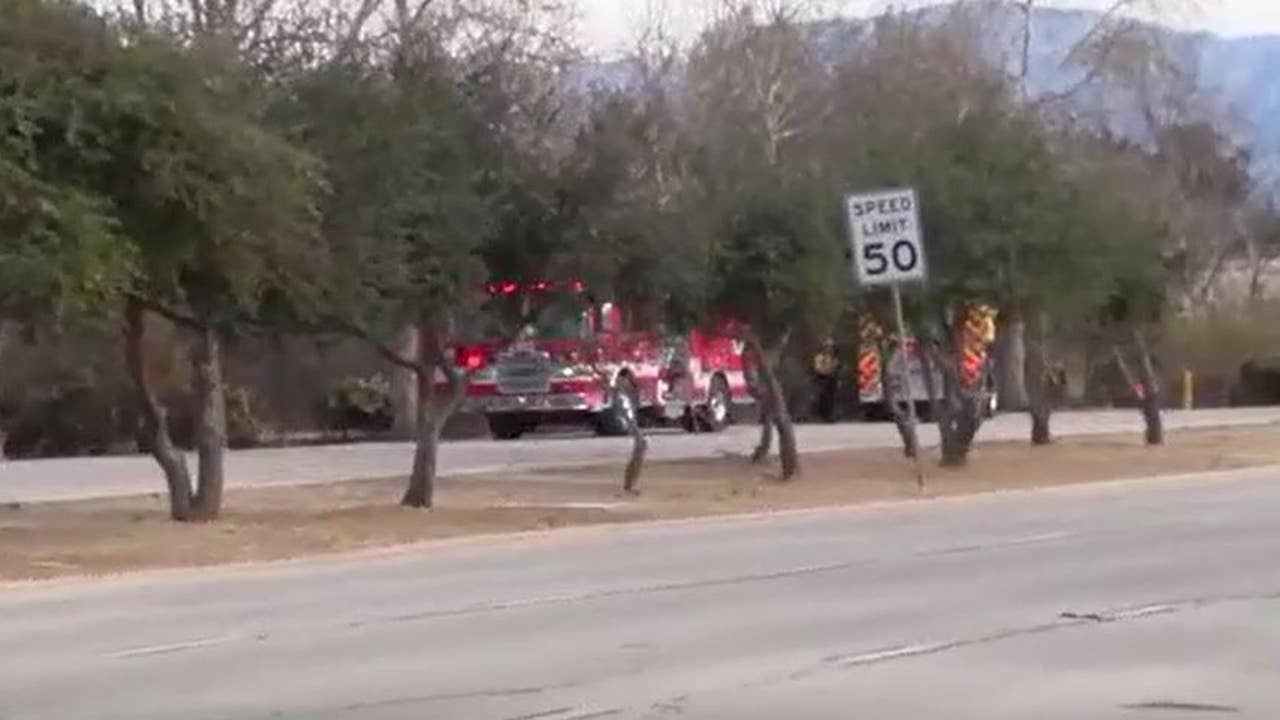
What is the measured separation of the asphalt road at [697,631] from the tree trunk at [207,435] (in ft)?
9.75

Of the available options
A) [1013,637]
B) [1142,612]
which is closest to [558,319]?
[1142,612]

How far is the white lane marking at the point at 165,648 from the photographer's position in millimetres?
17047

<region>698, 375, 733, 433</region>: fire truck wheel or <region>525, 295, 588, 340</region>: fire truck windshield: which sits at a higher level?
<region>525, 295, 588, 340</region>: fire truck windshield

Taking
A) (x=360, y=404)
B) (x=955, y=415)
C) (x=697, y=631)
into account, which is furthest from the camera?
(x=360, y=404)

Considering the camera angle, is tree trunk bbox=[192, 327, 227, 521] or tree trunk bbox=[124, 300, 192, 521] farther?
tree trunk bbox=[192, 327, 227, 521]

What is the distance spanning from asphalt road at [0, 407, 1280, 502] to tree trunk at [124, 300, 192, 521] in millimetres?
4503

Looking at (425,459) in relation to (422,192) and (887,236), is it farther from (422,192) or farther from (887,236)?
(887,236)

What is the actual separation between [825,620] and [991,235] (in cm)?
1913

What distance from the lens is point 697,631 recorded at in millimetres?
17766

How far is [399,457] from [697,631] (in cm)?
2422

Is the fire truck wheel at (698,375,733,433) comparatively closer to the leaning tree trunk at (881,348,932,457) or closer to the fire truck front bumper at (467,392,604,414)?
the fire truck front bumper at (467,392,604,414)

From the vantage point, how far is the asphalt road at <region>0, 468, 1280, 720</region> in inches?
563

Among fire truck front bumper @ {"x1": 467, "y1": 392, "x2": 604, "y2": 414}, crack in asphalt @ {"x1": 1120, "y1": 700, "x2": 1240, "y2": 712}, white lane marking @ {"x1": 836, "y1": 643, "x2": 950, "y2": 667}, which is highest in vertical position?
fire truck front bumper @ {"x1": 467, "y1": 392, "x2": 604, "y2": 414}

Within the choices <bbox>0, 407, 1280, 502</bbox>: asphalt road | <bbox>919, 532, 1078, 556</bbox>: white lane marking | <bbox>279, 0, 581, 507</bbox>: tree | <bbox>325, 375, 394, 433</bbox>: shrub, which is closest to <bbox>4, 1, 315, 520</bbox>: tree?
<bbox>279, 0, 581, 507</bbox>: tree
